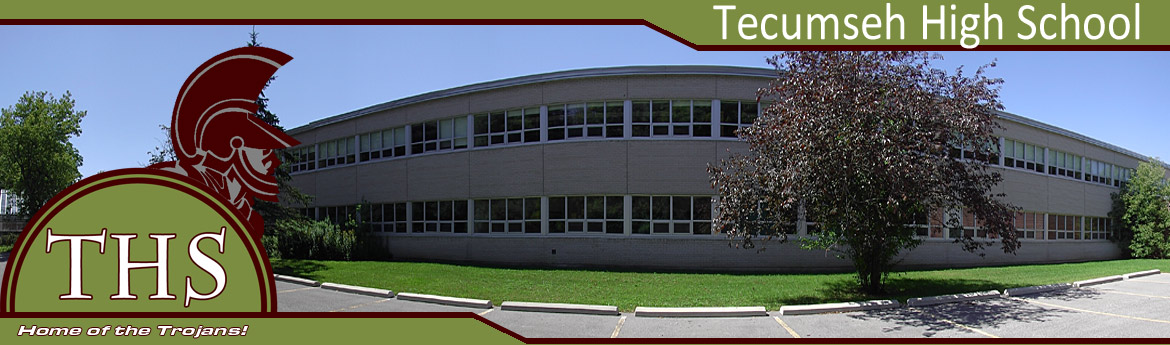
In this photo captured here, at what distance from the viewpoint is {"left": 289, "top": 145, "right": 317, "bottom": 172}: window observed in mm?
28766

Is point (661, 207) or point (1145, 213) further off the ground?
point (661, 207)

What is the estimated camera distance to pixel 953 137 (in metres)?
11.5

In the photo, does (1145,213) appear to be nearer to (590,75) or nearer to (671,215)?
(671,215)

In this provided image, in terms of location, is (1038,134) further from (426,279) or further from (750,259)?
(426,279)

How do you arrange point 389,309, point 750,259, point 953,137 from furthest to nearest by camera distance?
point 750,259
point 953,137
point 389,309

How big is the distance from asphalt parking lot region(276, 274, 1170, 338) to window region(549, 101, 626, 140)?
10.6 meters

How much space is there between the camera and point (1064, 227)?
95.8 feet

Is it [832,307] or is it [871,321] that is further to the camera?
[832,307]

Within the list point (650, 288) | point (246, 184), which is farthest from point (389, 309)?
point (650, 288)

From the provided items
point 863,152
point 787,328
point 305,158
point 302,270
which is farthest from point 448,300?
point 305,158

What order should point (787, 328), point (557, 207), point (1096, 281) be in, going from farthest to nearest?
point (557, 207)
point (1096, 281)
point (787, 328)

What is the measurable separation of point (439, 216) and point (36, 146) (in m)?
11.9

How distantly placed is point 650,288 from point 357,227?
15.7 metres

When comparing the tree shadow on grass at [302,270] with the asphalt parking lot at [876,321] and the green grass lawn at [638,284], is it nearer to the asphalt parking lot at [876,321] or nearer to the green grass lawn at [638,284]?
the green grass lawn at [638,284]
